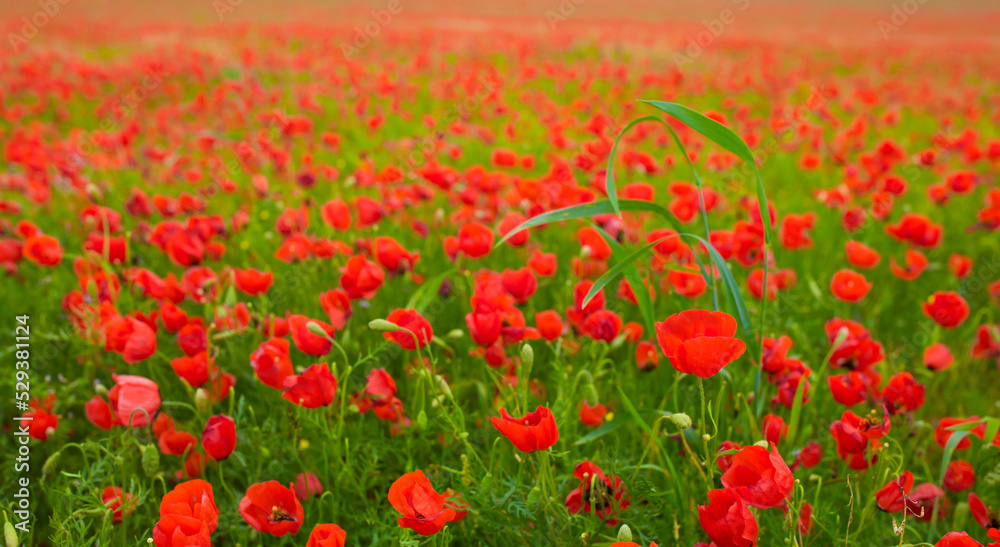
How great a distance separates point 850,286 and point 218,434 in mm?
1716

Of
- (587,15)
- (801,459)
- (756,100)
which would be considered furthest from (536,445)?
(587,15)

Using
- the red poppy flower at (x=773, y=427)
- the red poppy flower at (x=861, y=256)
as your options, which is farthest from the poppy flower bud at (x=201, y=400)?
the red poppy flower at (x=861, y=256)

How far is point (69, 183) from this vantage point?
3539mm

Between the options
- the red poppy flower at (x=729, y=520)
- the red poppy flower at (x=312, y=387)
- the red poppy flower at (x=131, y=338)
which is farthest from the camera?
the red poppy flower at (x=131, y=338)

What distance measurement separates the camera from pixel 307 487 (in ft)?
4.87

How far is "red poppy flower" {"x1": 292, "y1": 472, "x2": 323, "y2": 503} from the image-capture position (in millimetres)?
1491

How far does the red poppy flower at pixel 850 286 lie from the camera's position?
1.97 metres

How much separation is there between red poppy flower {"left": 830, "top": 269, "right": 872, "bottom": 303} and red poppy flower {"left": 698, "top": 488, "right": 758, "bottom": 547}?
113 cm

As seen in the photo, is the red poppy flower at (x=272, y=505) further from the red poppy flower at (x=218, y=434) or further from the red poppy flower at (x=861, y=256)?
the red poppy flower at (x=861, y=256)

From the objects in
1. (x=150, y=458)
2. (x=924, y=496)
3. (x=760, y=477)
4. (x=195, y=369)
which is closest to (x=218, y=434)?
(x=150, y=458)

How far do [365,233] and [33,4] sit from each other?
1595cm

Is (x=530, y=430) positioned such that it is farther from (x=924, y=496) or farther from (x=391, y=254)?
(x=391, y=254)

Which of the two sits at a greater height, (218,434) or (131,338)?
(131,338)

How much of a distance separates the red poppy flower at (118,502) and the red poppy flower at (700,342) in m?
1.04
